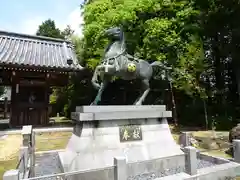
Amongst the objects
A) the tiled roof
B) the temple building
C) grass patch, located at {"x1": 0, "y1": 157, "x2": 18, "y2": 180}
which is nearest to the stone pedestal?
grass patch, located at {"x1": 0, "y1": 157, "x2": 18, "y2": 180}

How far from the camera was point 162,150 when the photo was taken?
6.77 metres

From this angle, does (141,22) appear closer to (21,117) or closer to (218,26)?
(218,26)

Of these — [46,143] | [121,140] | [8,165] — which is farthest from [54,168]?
[46,143]

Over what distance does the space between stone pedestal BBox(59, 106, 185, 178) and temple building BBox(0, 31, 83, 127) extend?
7.70 m

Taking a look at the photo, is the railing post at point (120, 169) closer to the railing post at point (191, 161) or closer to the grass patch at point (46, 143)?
the railing post at point (191, 161)

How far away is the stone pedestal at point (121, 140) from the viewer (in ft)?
19.0

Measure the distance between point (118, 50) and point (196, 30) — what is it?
35.5 ft

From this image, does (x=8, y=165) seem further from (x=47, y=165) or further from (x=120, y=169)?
(x=120, y=169)

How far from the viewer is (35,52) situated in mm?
15406

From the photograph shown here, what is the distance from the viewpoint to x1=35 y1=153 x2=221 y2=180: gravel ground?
605cm

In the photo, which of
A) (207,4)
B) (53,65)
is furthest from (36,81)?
(207,4)

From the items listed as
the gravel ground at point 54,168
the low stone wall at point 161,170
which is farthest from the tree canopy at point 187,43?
Result: the low stone wall at point 161,170

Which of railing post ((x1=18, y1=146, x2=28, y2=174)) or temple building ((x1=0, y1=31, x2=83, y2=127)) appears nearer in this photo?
railing post ((x1=18, y1=146, x2=28, y2=174))

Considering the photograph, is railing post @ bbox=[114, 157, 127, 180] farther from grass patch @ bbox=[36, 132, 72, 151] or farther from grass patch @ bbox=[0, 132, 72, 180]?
grass patch @ bbox=[36, 132, 72, 151]
